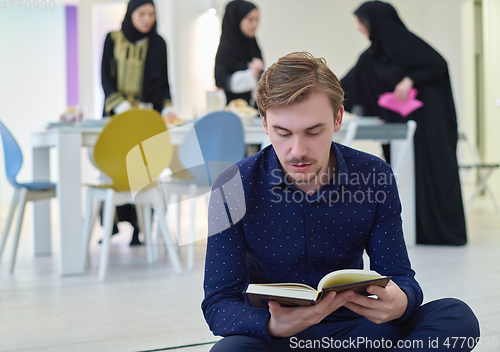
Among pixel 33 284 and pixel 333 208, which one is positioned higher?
pixel 333 208

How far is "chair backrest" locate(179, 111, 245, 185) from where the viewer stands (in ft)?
7.96

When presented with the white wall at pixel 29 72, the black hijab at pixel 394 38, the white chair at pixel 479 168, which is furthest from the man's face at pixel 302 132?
the white wall at pixel 29 72

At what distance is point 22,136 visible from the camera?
6012 millimetres

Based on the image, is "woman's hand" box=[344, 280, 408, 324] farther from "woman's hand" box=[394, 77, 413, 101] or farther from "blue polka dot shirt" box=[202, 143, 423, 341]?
"woman's hand" box=[394, 77, 413, 101]

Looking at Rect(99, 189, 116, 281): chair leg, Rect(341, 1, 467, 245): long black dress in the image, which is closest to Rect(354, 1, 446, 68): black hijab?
Rect(341, 1, 467, 245): long black dress

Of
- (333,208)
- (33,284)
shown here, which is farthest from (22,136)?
(333,208)

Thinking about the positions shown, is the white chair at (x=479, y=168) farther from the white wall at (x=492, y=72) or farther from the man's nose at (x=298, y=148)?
the man's nose at (x=298, y=148)

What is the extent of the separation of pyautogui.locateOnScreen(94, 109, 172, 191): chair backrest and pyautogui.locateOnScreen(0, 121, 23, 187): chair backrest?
19.6 inches

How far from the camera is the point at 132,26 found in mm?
3143

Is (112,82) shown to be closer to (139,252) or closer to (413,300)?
(139,252)

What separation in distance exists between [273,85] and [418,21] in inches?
238

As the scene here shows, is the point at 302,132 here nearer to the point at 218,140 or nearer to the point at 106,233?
the point at 218,140

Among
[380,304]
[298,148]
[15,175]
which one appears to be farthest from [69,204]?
[380,304]

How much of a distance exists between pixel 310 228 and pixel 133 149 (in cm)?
156
